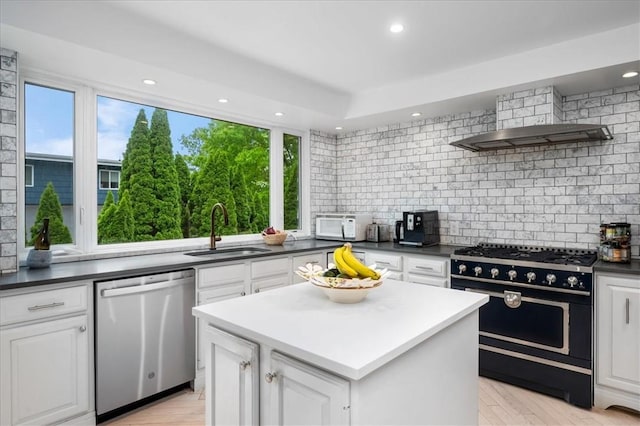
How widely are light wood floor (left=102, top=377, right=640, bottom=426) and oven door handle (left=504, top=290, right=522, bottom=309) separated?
2.10 ft

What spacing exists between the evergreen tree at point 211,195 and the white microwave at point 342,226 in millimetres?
1057

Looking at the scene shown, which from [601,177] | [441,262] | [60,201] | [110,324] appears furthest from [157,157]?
[601,177]

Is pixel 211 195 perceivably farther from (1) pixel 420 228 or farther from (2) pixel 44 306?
(1) pixel 420 228

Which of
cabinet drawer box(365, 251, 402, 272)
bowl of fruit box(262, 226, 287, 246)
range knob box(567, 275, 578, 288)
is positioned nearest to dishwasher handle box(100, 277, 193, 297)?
bowl of fruit box(262, 226, 287, 246)

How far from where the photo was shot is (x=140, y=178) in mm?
3256

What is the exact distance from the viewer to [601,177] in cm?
300

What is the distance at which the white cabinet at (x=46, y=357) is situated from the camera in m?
2.00

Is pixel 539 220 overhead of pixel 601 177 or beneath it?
beneath

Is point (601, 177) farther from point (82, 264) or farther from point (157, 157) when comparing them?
point (82, 264)

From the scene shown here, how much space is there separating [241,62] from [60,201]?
177 cm

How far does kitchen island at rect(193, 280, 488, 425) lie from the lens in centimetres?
110

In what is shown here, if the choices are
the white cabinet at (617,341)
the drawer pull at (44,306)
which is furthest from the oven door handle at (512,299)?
the drawer pull at (44,306)

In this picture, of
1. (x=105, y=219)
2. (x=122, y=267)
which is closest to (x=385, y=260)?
(x=122, y=267)

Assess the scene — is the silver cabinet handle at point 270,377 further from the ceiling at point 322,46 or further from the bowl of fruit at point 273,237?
the bowl of fruit at point 273,237
